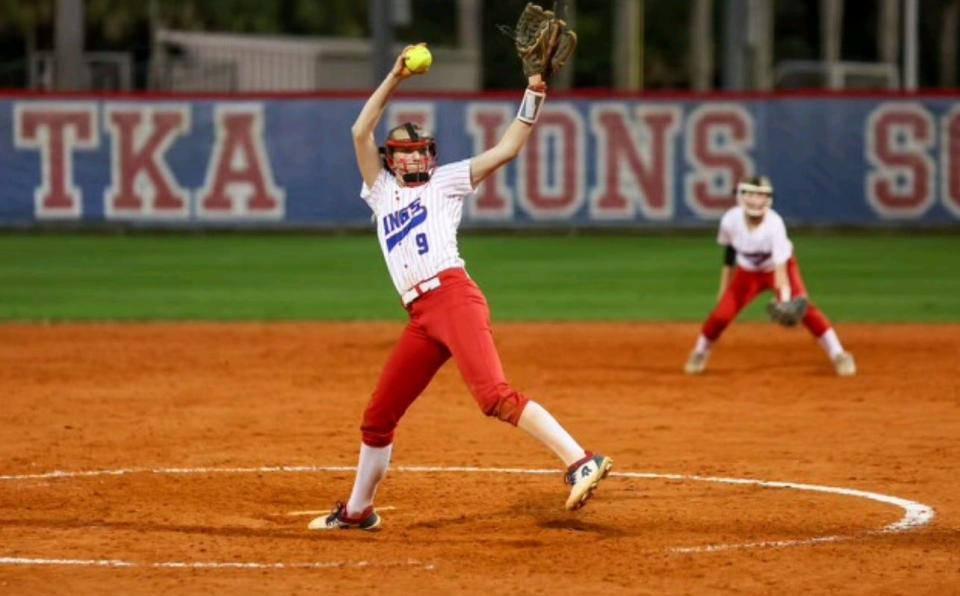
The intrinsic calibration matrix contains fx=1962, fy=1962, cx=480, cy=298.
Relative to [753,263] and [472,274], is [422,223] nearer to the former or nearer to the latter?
[753,263]

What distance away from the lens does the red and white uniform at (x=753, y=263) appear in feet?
52.1

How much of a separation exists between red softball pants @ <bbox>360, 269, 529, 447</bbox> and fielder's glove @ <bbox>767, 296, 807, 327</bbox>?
21.1 feet

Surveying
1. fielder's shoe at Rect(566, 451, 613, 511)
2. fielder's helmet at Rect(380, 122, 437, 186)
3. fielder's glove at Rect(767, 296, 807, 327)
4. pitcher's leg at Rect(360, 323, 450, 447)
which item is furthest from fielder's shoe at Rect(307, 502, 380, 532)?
fielder's glove at Rect(767, 296, 807, 327)

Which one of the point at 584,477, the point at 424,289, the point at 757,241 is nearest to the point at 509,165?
the point at 757,241

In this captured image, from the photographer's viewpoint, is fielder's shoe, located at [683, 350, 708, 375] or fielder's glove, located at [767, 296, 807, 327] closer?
fielder's glove, located at [767, 296, 807, 327]

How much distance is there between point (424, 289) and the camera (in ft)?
31.3

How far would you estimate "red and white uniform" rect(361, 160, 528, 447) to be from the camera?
9.47 m

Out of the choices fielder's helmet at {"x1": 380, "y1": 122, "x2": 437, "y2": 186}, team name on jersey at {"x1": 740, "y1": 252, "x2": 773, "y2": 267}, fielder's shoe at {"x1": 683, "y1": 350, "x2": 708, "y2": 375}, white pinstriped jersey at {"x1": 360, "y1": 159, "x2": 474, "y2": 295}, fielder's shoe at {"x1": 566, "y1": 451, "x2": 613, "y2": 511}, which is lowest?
fielder's shoe at {"x1": 683, "y1": 350, "x2": 708, "y2": 375}

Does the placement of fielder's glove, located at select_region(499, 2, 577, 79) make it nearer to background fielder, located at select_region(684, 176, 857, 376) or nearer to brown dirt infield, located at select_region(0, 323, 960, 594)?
brown dirt infield, located at select_region(0, 323, 960, 594)

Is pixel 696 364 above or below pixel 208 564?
below

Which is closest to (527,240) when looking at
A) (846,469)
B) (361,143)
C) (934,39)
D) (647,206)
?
(647,206)

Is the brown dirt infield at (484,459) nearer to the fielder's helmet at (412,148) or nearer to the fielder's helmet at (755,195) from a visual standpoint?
the fielder's helmet at (755,195)

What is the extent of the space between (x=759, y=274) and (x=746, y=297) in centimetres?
24

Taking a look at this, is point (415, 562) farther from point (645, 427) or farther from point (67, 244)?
point (67, 244)
